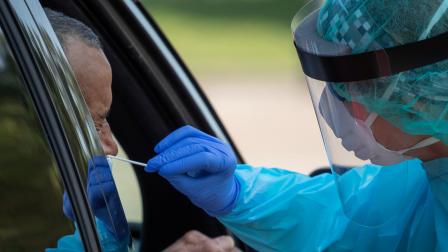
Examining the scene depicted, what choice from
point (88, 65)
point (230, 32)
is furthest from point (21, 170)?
point (230, 32)

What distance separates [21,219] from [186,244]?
0.76 meters

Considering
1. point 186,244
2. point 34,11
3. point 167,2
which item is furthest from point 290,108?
point 34,11

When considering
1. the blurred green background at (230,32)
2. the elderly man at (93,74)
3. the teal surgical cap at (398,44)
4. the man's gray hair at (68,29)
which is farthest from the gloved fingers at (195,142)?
the blurred green background at (230,32)

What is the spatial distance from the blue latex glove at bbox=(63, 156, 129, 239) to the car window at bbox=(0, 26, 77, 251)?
62mm

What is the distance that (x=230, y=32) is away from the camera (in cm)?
1237

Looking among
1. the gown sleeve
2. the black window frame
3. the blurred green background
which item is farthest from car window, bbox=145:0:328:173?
the black window frame

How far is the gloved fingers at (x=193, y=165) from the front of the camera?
7.47ft

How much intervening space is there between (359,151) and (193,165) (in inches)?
16.4

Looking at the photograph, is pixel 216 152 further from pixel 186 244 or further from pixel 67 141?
pixel 67 141

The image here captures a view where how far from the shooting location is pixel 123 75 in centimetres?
271

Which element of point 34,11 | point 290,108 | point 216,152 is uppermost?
point 34,11

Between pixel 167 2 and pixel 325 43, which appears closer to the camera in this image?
pixel 325 43

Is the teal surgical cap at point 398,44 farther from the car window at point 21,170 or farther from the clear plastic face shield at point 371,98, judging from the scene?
the car window at point 21,170

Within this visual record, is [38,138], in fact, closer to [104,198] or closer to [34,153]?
[34,153]
